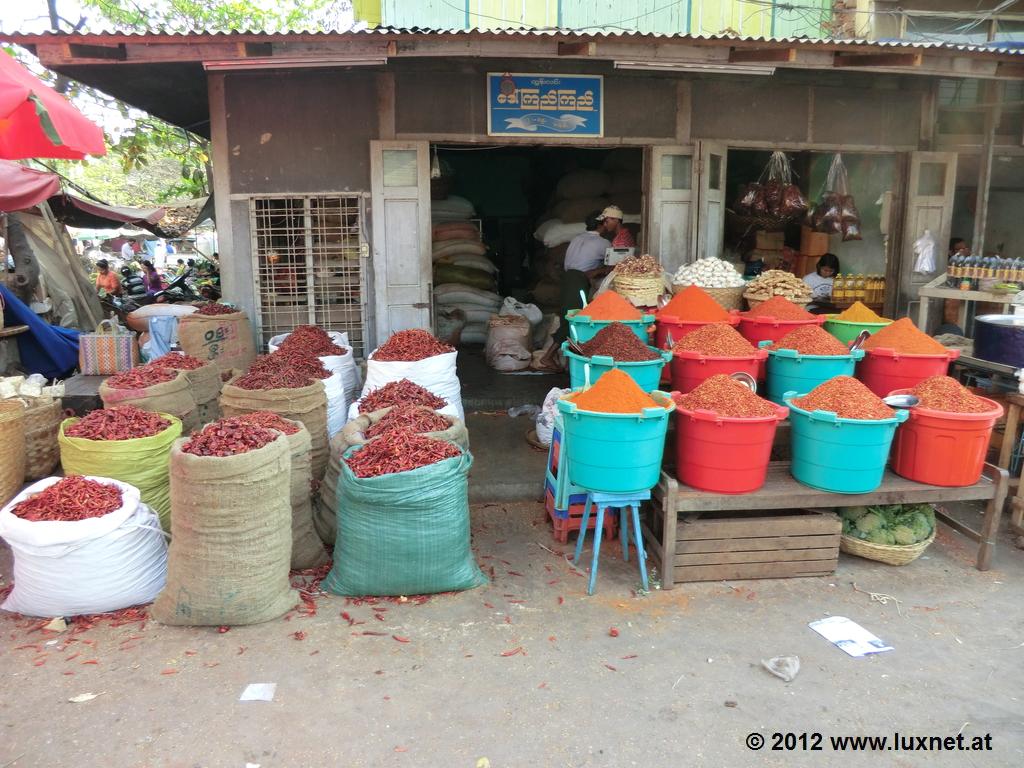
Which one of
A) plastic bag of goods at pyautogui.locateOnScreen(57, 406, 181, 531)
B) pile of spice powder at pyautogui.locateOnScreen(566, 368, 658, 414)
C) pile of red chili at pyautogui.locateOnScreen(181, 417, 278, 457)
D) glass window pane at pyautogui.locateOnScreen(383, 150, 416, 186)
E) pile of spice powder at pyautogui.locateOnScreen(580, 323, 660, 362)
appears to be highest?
glass window pane at pyautogui.locateOnScreen(383, 150, 416, 186)

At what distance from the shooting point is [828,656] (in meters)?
3.48

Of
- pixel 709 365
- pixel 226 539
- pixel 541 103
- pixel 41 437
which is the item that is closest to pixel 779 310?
pixel 709 365

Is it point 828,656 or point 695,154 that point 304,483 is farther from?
point 695,154

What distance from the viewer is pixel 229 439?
369 cm

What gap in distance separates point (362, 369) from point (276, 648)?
427cm

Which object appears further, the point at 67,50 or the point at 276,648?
the point at 67,50

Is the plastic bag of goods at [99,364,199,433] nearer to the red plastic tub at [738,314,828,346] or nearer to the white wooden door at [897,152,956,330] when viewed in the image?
the red plastic tub at [738,314,828,346]

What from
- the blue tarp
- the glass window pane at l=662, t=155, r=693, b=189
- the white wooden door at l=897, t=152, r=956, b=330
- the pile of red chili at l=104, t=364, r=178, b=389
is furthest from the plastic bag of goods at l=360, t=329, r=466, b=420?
the white wooden door at l=897, t=152, r=956, b=330

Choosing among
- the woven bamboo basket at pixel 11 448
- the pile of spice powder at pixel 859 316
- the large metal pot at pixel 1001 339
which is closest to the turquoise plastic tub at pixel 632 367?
the pile of spice powder at pixel 859 316

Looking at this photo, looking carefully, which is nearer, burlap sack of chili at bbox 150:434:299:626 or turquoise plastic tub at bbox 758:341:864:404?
burlap sack of chili at bbox 150:434:299:626

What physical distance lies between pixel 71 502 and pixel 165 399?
4.35 ft

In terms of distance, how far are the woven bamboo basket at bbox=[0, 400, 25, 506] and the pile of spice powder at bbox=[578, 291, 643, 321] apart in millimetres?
4111

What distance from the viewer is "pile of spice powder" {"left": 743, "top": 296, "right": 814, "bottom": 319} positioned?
5.53 m

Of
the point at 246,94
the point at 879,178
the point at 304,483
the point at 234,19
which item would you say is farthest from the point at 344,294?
the point at 234,19
